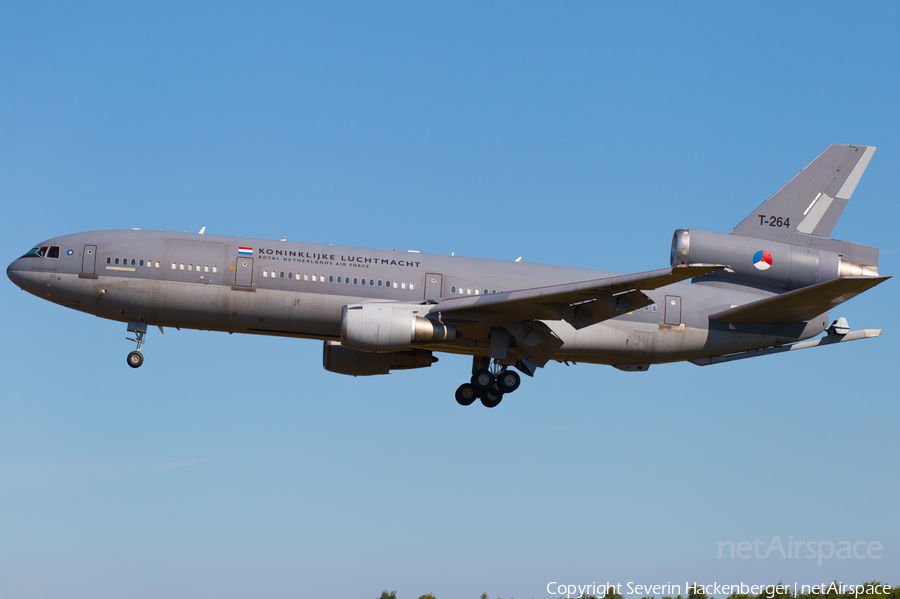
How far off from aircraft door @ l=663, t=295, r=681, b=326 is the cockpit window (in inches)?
825

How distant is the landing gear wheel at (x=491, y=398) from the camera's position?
33312 mm

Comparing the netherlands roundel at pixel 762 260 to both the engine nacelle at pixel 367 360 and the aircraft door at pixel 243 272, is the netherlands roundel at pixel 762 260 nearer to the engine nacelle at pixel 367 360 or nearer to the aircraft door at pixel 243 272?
the engine nacelle at pixel 367 360

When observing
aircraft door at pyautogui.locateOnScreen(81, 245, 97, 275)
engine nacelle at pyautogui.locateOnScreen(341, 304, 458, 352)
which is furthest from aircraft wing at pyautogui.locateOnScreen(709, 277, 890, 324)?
aircraft door at pyautogui.locateOnScreen(81, 245, 97, 275)

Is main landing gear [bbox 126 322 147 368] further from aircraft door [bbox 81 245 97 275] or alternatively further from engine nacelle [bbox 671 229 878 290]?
engine nacelle [bbox 671 229 878 290]

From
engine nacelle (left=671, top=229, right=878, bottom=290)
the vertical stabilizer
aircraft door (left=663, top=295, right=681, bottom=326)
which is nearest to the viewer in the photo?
aircraft door (left=663, top=295, right=681, bottom=326)

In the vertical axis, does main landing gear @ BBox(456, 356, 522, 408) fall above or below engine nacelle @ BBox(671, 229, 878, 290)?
below

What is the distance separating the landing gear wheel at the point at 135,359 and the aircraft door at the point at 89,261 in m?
3.29

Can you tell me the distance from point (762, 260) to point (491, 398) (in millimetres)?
10945

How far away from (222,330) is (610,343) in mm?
13410

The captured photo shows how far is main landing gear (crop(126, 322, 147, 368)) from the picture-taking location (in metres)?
31.4

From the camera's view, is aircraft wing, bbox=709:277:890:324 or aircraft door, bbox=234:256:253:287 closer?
aircraft wing, bbox=709:277:890:324

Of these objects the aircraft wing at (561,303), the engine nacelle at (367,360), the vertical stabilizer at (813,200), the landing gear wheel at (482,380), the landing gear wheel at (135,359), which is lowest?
the landing gear wheel at (482,380)

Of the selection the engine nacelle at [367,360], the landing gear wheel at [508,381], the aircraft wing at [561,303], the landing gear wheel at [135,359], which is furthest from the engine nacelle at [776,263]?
the landing gear wheel at [135,359]

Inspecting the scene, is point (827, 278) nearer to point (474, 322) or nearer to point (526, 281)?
point (526, 281)
